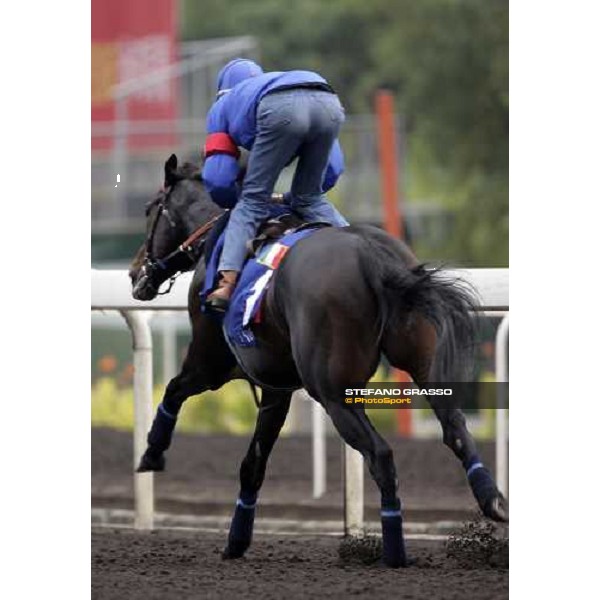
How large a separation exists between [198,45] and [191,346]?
28.2 feet

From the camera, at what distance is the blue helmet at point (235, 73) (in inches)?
237

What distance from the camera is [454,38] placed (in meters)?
13.5

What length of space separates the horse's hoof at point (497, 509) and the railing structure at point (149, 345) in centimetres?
117

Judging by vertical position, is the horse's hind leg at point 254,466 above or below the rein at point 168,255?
below

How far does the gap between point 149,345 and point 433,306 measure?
2372 mm

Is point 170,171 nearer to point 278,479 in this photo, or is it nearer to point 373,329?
point 373,329

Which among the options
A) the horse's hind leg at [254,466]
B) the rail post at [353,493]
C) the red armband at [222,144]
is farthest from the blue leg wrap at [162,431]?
the red armband at [222,144]

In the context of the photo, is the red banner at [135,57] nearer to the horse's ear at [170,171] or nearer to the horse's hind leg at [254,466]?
the horse's ear at [170,171]

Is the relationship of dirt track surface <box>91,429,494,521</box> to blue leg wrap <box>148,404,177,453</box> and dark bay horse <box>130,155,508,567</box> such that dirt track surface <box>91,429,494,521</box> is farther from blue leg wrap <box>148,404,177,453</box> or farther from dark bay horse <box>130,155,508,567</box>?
dark bay horse <box>130,155,508,567</box>

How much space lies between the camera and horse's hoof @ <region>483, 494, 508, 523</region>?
5.18m

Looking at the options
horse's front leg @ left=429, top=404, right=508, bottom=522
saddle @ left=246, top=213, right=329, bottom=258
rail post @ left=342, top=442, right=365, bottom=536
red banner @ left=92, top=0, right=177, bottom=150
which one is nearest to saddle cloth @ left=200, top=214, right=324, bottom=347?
saddle @ left=246, top=213, right=329, bottom=258

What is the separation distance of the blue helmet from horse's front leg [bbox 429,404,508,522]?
1.38 m
